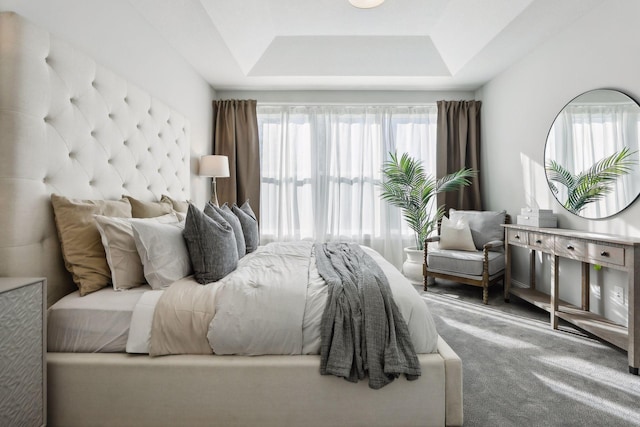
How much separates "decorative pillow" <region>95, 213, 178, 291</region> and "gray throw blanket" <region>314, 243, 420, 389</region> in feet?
3.35

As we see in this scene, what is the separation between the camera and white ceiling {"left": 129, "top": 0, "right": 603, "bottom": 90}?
2.81m

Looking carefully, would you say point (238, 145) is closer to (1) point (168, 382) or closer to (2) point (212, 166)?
(2) point (212, 166)

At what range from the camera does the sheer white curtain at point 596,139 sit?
2361 mm

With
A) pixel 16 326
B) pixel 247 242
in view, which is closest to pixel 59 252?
pixel 16 326

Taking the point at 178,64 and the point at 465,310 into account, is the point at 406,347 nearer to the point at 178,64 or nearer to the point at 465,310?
the point at 465,310

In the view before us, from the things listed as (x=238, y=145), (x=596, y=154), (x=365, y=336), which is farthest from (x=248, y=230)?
(x=596, y=154)

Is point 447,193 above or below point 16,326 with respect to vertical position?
above

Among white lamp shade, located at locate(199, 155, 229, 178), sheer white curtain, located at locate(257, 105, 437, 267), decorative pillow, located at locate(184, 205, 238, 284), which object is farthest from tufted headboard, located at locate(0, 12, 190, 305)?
sheer white curtain, located at locate(257, 105, 437, 267)

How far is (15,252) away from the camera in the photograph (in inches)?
57.5

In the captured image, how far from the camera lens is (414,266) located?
159 inches

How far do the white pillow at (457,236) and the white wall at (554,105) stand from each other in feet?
1.93

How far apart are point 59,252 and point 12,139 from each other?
579 mm

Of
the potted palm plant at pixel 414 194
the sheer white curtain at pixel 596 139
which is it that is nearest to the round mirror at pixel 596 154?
the sheer white curtain at pixel 596 139

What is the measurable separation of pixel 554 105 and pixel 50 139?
389 centimetres
